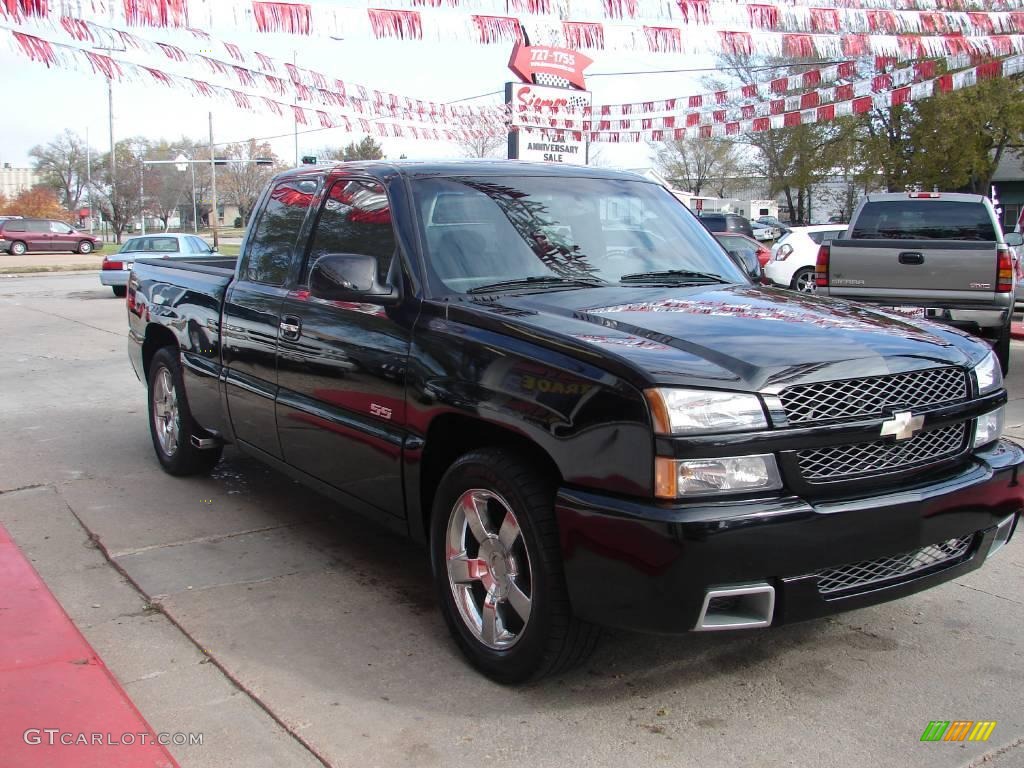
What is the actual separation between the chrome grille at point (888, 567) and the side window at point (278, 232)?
9.85 feet

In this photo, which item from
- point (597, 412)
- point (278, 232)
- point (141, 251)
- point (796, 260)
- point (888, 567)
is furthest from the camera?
point (141, 251)

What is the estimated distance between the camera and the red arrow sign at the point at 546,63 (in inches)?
521

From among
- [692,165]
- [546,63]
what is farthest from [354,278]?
[692,165]

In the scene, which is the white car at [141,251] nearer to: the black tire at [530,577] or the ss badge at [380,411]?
the ss badge at [380,411]

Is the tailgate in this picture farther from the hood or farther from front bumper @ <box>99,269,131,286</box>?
front bumper @ <box>99,269,131,286</box>

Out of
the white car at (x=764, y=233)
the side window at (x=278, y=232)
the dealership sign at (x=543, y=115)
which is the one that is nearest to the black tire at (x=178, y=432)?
the side window at (x=278, y=232)

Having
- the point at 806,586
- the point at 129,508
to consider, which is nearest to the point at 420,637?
the point at 806,586

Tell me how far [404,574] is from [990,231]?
8800mm

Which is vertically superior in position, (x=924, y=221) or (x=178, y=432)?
(x=924, y=221)

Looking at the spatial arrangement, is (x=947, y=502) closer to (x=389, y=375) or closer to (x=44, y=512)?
(x=389, y=375)

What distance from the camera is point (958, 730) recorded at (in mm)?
3254

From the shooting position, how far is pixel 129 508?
584 cm

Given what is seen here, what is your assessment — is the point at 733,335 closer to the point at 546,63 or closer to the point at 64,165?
the point at 546,63

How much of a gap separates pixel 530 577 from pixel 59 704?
1.64m
